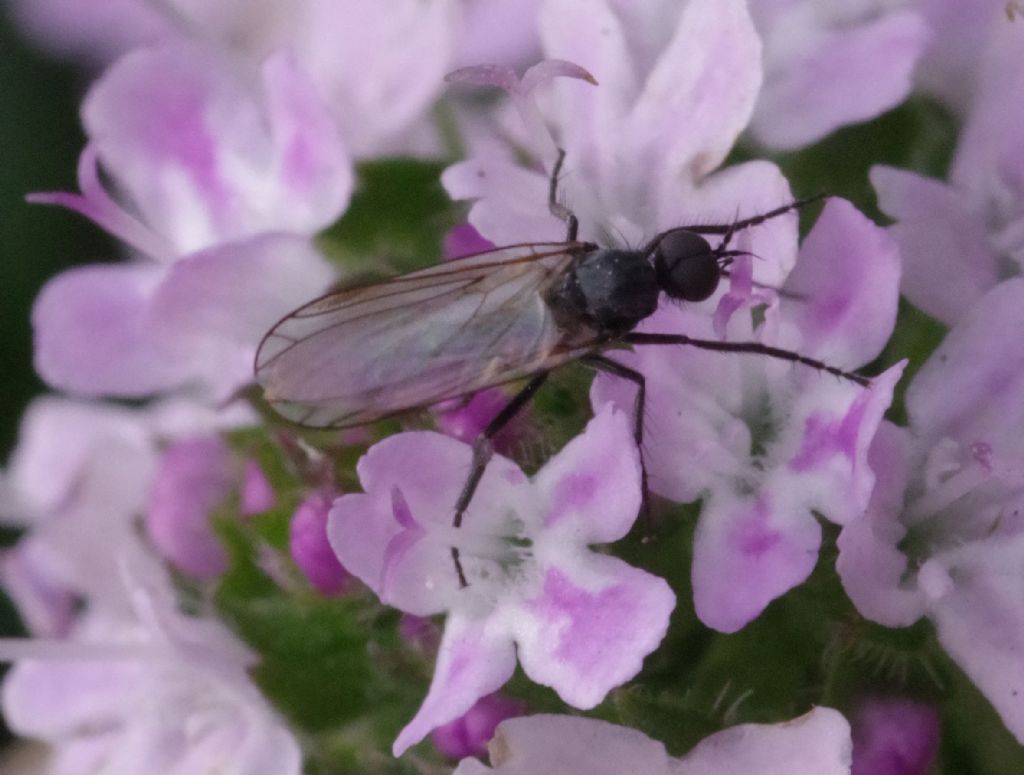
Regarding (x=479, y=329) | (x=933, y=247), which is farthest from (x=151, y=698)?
(x=933, y=247)

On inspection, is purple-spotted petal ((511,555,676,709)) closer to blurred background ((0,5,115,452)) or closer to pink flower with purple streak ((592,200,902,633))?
pink flower with purple streak ((592,200,902,633))

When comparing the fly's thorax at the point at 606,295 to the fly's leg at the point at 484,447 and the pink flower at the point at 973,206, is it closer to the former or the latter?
the fly's leg at the point at 484,447

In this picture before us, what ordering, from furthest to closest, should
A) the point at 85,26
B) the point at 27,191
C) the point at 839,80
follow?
the point at 85,26 < the point at 27,191 < the point at 839,80

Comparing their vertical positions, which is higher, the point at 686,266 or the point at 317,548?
the point at 686,266

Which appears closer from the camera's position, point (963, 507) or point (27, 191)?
point (963, 507)

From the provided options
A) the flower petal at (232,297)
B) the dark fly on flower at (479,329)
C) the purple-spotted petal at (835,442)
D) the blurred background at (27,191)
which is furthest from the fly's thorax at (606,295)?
the blurred background at (27,191)

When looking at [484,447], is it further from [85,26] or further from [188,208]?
[85,26]

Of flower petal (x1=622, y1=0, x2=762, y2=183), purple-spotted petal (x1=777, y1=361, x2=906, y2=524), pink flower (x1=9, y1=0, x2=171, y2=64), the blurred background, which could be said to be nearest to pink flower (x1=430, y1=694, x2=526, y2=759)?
purple-spotted petal (x1=777, y1=361, x2=906, y2=524)
